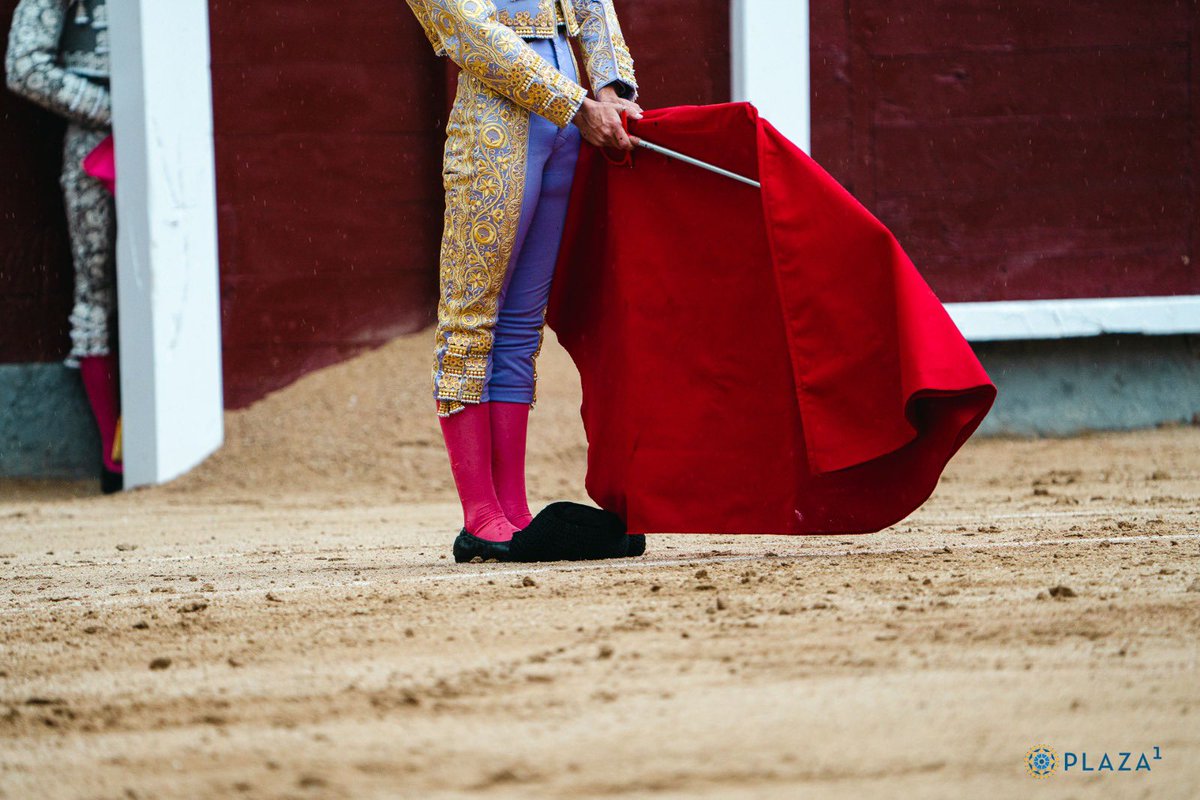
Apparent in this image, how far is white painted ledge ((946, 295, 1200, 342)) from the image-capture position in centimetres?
529

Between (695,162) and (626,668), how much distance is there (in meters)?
1.27

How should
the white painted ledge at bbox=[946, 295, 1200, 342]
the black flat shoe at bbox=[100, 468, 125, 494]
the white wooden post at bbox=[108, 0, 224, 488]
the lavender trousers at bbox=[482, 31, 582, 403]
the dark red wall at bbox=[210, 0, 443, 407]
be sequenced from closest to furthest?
the lavender trousers at bbox=[482, 31, 582, 403] → the white wooden post at bbox=[108, 0, 224, 488] → the black flat shoe at bbox=[100, 468, 125, 494] → the dark red wall at bbox=[210, 0, 443, 407] → the white painted ledge at bbox=[946, 295, 1200, 342]

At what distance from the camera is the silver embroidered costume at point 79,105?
480cm

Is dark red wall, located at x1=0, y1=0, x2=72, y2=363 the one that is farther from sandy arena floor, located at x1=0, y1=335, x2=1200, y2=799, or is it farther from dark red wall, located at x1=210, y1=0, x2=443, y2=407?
sandy arena floor, located at x1=0, y1=335, x2=1200, y2=799

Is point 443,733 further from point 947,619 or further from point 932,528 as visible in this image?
point 932,528

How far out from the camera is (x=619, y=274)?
2.79 meters

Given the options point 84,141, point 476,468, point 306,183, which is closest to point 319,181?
point 306,183

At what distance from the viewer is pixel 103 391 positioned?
4.98m

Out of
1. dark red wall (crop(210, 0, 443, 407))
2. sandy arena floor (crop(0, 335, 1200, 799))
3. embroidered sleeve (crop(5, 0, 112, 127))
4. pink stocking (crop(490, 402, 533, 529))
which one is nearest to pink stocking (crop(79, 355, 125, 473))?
dark red wall (crop(210, 0, 443, 407))

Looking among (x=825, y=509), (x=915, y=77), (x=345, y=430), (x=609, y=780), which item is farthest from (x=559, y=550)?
(x=915, y=77)

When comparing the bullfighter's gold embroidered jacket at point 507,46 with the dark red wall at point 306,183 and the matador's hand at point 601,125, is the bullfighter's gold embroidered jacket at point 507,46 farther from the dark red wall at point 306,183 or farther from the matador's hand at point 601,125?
the dark red wall at point 306,183

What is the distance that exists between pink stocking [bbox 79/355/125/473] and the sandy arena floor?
1.75 metres

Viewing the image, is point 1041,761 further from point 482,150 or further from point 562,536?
point 482,150

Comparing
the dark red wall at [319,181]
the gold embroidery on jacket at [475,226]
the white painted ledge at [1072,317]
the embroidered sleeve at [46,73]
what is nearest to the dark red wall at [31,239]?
the embroidered sleeve at [46,73]
